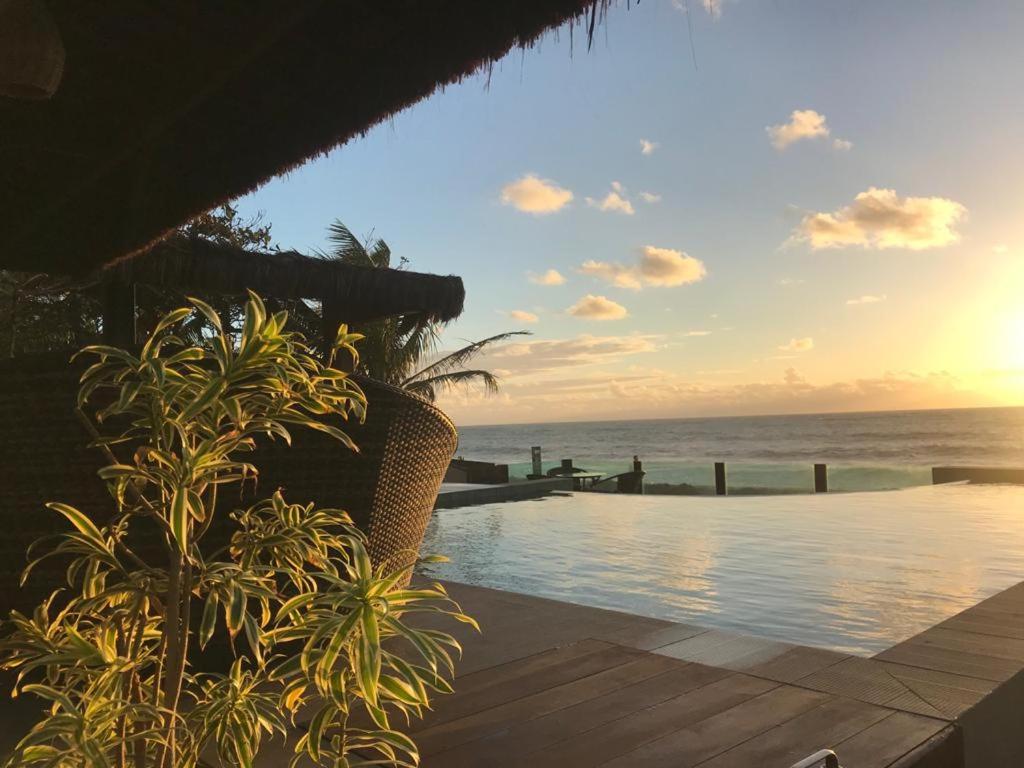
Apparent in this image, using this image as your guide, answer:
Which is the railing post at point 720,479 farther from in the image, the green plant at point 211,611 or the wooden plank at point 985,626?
the green plant at point 211,611

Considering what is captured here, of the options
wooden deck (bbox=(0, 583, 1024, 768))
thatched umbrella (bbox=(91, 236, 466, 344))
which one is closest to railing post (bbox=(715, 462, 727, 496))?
thatched umbrella (bbox=(91, 236, 466, 344))

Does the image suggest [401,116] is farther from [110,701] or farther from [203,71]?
[110,701]

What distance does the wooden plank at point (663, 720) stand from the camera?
1609 mm

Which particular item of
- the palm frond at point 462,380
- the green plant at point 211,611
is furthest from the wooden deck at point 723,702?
the palm frond at point 462,380

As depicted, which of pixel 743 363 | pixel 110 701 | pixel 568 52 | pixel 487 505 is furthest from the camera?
pixel 743 363

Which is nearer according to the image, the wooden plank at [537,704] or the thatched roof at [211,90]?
the wooden plank at [537,704]

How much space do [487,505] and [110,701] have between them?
27.8 ft

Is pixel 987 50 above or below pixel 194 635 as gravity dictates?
above

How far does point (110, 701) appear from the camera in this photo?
3.05ft

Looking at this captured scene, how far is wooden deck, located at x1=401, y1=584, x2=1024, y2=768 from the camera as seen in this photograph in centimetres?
161

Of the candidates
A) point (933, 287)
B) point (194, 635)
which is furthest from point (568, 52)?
point (933, 287)

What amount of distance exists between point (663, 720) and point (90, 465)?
1549 millimetres

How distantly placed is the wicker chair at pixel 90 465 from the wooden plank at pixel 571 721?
1.58 ft

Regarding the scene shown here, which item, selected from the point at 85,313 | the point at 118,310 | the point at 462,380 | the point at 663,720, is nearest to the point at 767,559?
the point at 663,720
